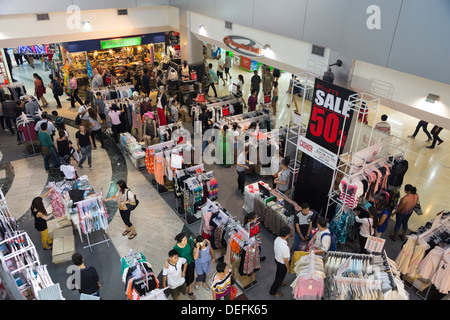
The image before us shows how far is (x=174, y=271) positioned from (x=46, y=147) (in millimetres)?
6761

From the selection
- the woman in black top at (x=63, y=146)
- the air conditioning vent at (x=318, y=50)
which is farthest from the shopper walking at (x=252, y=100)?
the woman in black top at (x=63, y=146)

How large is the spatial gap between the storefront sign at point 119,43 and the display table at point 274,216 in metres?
11.8

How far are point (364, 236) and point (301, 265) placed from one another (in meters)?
2.12

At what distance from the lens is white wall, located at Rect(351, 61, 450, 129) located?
7.31 metres

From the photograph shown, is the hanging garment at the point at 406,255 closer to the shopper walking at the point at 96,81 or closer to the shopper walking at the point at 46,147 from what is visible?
the shopper walking at the point at 46,147

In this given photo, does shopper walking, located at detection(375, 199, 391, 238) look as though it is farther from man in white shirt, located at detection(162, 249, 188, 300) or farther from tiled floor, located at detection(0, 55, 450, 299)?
man in white shirt, located at detection(162, 249, 188, 300)

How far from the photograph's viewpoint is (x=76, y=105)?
15.6 m

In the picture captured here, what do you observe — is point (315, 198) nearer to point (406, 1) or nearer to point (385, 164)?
point (385, 164)

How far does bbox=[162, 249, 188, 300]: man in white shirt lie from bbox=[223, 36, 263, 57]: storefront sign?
8.19 m

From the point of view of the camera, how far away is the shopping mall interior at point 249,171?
20.8 ft

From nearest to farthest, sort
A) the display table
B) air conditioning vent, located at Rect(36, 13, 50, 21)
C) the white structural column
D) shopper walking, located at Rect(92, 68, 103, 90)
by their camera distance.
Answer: the display table
air conditioning vent, located at Rect(36, 13, 50, 21)
shopper walking, located at Rect(92, 68, 103, 90)
the white structural column

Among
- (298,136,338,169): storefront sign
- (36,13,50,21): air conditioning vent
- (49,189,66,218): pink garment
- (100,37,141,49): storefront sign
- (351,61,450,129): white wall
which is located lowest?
(49,189,66,218): pink garment

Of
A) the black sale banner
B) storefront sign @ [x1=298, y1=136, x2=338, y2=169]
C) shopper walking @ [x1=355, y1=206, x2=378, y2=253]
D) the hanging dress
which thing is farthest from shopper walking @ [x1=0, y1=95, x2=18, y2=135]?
shopper walking @ [x1=355, y1=206, x2=378, y2=253]

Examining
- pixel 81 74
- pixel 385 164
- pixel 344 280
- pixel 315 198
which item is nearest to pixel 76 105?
pixel 81 74
